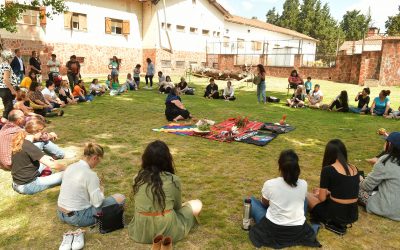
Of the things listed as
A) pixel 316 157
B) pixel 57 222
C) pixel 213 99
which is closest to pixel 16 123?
pixel 57 222

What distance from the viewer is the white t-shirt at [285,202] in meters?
3.50

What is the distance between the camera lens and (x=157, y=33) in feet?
92.3

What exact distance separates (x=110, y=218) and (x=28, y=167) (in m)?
1.70

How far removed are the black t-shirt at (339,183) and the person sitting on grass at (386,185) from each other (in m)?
0.55

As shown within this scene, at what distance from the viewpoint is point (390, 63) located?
22688mm

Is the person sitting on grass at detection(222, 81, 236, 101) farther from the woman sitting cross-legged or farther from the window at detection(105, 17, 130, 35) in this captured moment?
the window at detection(105, 17, 130, 35)

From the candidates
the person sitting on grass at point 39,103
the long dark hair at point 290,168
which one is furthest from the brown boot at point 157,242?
the person sitting on grass at point 39,103

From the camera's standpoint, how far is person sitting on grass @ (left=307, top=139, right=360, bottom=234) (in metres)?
3.86

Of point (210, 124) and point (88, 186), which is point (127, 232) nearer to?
point (88, 186)

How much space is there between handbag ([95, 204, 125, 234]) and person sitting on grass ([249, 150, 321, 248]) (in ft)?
5.42

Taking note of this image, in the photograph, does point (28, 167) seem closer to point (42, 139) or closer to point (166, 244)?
point (42, 139)

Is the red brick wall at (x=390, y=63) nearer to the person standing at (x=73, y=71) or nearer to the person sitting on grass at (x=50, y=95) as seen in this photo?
the person standing at (x=73, y=71)

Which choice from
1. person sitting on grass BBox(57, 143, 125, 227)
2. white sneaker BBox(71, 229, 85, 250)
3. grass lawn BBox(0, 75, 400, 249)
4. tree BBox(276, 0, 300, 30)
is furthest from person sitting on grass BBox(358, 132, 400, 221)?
tree BBox(276, 0, 300, 30)

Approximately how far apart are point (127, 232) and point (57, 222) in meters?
1.00
